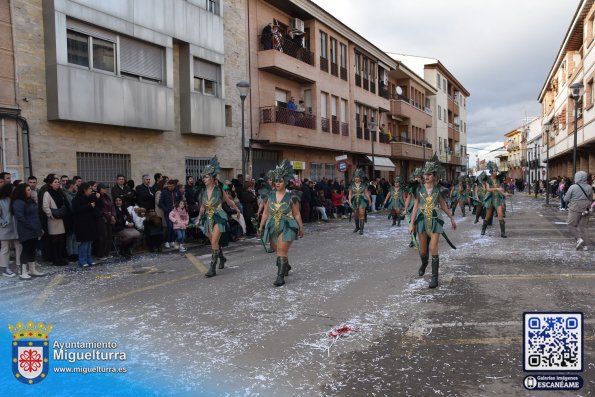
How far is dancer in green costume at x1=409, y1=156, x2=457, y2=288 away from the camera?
7.64m

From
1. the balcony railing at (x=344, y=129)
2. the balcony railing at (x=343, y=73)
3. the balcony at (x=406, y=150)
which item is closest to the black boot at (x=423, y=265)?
the balcony railing at (x=344, y=129)

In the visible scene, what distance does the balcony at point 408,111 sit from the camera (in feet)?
130

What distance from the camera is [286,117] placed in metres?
23.6

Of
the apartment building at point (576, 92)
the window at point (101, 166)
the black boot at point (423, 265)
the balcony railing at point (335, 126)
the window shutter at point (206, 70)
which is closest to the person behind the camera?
the black boot at point (423, 265)

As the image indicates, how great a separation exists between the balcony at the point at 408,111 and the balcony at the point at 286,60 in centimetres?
1501

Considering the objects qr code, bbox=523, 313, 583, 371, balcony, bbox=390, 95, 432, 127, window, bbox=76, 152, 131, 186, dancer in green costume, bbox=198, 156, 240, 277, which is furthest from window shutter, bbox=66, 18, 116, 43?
balcony, bbox=390, 95, 432, 127

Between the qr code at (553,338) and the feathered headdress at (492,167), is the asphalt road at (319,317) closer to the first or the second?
the qr code at (553,338)

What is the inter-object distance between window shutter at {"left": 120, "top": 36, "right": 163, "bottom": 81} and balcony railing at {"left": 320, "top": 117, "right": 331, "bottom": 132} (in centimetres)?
1204

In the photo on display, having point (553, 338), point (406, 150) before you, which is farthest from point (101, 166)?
point (406, 150)

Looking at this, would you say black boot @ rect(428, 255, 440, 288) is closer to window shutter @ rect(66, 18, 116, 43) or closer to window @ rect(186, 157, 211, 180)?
window shutter @ rect(66, 18, 116, 43)

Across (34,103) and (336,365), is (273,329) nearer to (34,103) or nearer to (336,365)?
(336,365)

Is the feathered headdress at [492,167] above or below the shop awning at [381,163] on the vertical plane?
below

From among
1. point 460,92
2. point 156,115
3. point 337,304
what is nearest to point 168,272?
point 337,304

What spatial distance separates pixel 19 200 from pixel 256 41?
615 inches
